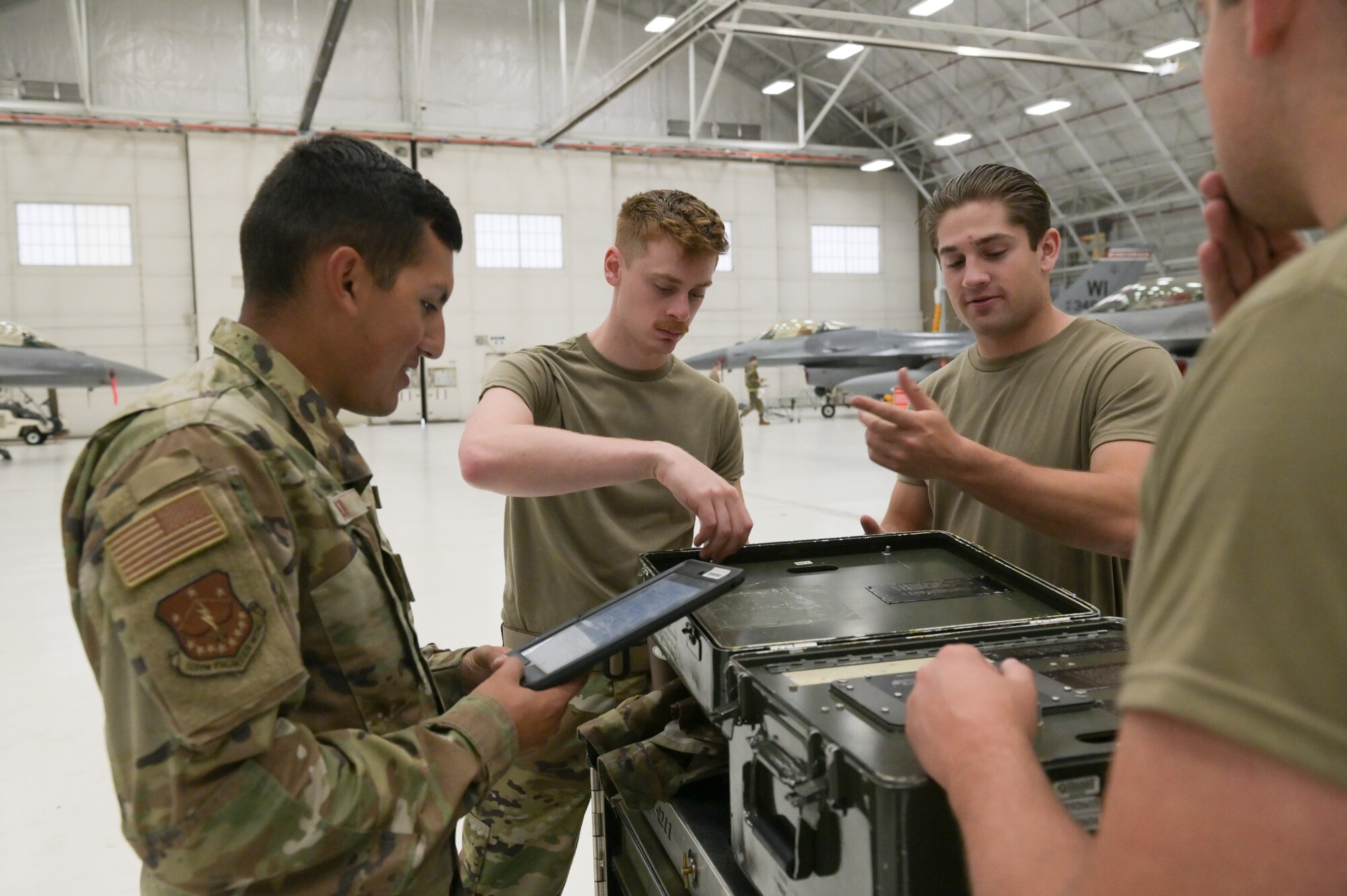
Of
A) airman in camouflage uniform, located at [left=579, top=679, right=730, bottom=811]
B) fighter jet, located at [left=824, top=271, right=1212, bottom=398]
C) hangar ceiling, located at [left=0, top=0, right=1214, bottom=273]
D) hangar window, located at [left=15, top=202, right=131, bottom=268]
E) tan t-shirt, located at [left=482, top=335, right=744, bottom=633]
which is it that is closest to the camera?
airman in camouflage uniform, located at [left=579, top=679, right=730, bottom=811]

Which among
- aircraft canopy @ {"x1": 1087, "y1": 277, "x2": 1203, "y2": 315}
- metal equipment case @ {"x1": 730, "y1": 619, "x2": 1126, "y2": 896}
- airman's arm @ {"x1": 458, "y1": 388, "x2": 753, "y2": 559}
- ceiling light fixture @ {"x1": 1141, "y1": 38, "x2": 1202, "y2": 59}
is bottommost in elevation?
metal equipment case @ {"x1": 730, "y1": 619, "x2": 1126, "y2": 896}

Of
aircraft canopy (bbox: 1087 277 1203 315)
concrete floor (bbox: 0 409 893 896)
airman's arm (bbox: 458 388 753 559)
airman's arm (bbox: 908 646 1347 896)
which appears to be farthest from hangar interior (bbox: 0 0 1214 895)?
airman's arm (bbox: 908 646 1347 896)

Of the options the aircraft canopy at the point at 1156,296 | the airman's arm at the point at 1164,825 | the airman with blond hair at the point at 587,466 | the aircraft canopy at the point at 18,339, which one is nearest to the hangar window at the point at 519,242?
the aircraft canopy at the point at 18,339

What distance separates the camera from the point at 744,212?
20.9 metres

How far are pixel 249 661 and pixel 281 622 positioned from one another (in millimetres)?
49

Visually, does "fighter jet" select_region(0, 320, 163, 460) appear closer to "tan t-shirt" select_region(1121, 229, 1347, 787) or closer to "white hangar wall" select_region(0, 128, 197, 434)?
"white hangar wall" select_region(0, 128, 197, 434)

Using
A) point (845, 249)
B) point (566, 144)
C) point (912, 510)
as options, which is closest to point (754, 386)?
point (845, 249)

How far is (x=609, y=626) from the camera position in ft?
3.72

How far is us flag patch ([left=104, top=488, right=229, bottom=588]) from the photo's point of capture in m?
0.86

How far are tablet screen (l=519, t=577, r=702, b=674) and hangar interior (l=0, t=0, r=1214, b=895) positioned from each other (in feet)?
30.9

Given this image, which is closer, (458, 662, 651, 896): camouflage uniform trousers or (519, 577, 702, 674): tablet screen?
(519, 577, 702, 674): tablet screen

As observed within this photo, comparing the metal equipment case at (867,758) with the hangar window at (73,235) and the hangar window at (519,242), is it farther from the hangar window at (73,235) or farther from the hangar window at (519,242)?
the hangar window at (73,235)

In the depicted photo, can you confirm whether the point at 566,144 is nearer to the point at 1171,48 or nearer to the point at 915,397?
the point at 1171,48

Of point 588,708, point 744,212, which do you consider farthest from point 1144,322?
point 588,708
